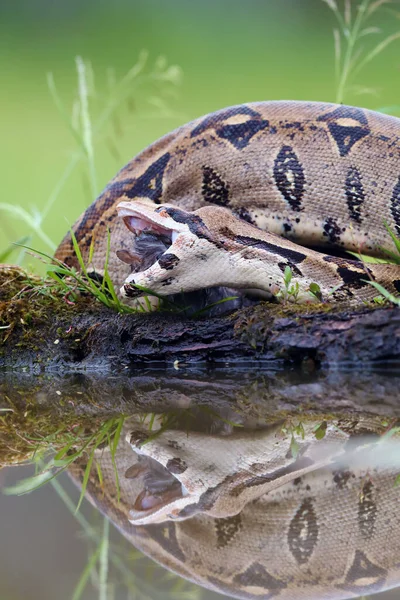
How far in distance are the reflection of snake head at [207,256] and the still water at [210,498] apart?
127cm

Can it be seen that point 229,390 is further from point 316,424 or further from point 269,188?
point 269,188

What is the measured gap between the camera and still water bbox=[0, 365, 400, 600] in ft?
6.18

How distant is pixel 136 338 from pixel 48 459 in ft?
6.98

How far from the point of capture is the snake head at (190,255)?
470 centimetres

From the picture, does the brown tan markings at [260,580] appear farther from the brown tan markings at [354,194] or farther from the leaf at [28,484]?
the brown tan markings at [354,194]

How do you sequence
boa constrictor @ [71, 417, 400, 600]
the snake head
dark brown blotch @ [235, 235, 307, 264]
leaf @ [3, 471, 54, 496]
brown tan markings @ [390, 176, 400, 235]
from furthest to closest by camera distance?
brown tan markings @ [390, 176, 400, 235] → dark brown blotch @ [235, 235, 307, 264] → the snake head → leaf @ [3, 471, 54, 496] → boa constrictor @ [71, 417, 400, 600]

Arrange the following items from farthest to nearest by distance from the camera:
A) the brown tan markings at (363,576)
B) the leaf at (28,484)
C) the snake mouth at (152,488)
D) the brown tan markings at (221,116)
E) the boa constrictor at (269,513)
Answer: the brown tan markings at (221,116)
the leaf at (28,484)
the snake mouth at (152,488)
the boa constrictor at (269,513)
the brown tan markings at (363,576)

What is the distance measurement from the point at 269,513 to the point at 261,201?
10.9ft

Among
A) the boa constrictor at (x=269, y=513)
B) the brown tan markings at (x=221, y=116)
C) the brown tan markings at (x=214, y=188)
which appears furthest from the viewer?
the brown tan markings at (x=221, y=116)

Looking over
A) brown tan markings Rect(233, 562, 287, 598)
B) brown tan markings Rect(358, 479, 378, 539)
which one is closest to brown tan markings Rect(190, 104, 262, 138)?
brown tan markings Rect(358, 479, 378, 539)

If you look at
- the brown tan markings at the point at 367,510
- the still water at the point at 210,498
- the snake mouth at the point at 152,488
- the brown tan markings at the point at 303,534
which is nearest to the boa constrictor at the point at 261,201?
the still water at the point at 210,498

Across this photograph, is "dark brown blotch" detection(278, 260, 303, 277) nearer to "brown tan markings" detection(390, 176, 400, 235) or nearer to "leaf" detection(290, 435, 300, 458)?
"brown tan markings" detection(390, 176, 400, 235)

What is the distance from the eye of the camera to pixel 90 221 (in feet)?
19.0

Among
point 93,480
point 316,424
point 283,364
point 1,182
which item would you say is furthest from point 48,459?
point 1,182
